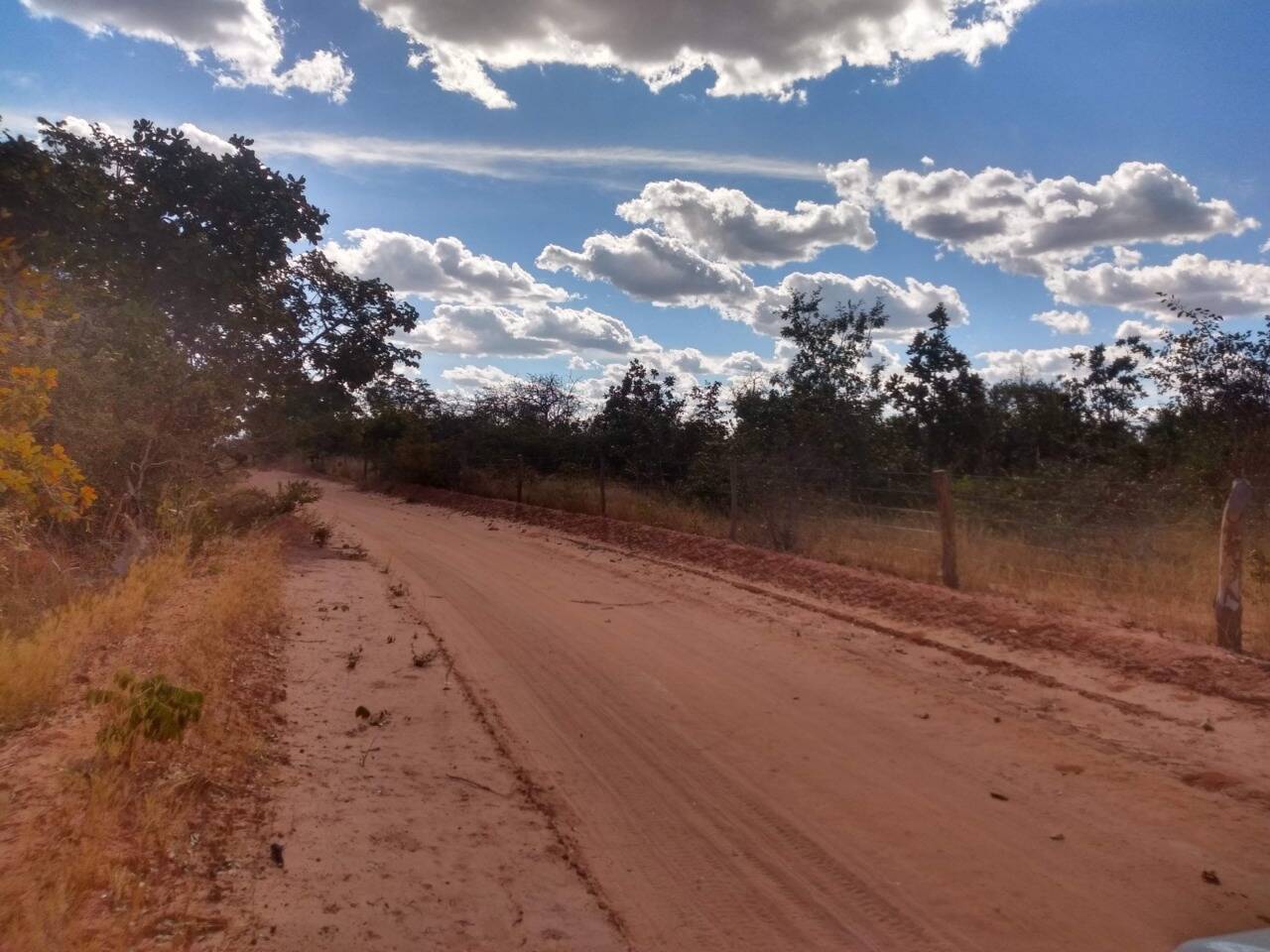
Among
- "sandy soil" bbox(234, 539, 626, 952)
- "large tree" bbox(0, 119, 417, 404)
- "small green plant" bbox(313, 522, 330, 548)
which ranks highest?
"large tree" bbox(0, 119, 417, 404)

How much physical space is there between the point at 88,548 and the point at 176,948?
35.3 feet

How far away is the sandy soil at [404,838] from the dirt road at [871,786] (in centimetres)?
25

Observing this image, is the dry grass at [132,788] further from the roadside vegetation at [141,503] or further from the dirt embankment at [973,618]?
the dirt embankment at [973,618]

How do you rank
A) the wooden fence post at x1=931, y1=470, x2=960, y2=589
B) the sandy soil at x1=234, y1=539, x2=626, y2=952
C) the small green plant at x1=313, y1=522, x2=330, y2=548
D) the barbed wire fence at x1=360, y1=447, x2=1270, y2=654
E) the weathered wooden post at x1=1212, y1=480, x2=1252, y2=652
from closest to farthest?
the sandy soil at x1=234, y1=539, x2=626, y2=952 < the weathered wooden post at x1=1212, y1=480, x2=1252, y2=652 < the barbed wire fence at x1=360, y1=447, x2=1270, y2=654 < the wooden fence post at x1=931, y1=470, x2=960, y2=589 < the small green plant at x1=313, y1=522, x2=330, y2=548

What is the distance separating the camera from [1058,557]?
11922mm

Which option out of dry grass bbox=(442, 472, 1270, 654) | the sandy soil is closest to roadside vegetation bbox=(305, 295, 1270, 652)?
dry grass bbox=(442, 472, 1270, 654)

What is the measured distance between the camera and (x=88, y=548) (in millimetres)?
12820

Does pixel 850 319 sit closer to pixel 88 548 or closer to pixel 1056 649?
pixel 1056 649

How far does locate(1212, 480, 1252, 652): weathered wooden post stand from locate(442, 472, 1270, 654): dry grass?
0.20m

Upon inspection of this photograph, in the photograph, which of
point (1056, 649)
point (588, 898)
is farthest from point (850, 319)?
point (588, 898)

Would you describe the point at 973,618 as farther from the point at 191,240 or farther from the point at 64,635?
the point at 191,240

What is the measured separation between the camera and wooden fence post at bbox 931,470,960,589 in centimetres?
1252

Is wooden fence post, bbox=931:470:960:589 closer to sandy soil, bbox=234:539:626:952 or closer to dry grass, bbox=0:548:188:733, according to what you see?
sandy soil, bbox=234:539:626:952

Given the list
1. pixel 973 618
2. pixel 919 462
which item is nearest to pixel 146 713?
pixel 973 618
